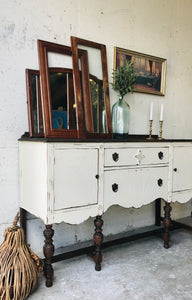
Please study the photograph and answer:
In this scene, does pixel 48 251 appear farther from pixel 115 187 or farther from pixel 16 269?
pixel 115 187

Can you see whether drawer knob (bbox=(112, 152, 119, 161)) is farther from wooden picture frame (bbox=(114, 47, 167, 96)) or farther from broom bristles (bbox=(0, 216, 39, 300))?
wooden picture frame (bbox=(114, 47, 167, 96))

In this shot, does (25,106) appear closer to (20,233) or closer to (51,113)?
(51,113)

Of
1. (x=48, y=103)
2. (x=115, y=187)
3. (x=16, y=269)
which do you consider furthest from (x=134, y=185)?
(x=16, y=269)

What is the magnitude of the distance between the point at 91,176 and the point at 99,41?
1.28 m

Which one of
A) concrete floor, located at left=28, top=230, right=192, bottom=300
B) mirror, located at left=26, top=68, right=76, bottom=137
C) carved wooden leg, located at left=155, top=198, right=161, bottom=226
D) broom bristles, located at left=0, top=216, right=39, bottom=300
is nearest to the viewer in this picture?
broom bristles, located at left=0, top=216, right=39, bottom=300

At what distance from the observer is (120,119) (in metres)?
2.18

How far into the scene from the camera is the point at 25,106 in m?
1.93

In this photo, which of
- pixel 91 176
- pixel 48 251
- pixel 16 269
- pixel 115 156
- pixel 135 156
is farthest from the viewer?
pixel 135 156

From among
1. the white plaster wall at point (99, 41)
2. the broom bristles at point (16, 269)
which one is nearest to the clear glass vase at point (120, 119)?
the white plaster wall at point (99, 41)

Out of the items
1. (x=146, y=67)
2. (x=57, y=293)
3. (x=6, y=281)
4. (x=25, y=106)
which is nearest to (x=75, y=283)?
(x=57, y=293)


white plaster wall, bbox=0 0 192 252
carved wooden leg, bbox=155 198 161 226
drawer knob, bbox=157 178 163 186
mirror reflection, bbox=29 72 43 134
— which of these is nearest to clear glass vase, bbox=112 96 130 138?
white plaster wall, bbox=0 0 192 252

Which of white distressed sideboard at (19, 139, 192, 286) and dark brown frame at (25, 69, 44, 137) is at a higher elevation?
dark brown frame at (25, 69, 44, 137)

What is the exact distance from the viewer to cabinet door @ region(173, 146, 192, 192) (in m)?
2.17

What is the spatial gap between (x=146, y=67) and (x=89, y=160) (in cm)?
138
